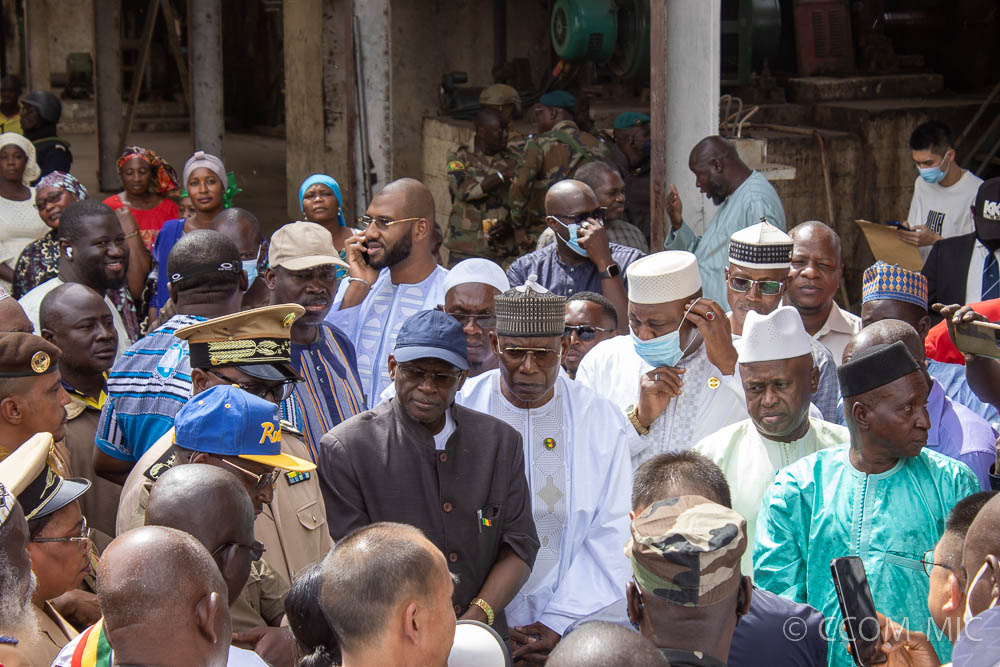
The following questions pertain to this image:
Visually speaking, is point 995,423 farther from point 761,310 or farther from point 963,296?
point 963,296

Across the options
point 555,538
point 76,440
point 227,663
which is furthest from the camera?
point 76,440

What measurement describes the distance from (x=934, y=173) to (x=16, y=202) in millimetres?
6215

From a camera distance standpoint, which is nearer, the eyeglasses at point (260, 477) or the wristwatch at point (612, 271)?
the eyeglasses at point (260, 477)

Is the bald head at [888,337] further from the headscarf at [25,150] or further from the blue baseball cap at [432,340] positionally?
the headscarf at [25,150]

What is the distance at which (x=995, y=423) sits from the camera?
460 cm

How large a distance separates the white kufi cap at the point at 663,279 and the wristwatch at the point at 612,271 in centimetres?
132

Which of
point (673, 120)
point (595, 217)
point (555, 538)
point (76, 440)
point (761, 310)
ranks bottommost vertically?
point (555, 538)

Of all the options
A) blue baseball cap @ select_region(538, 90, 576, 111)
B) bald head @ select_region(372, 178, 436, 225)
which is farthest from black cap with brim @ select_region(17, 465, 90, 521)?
blue baseball cap @ select_region(538, 90, 576, 111)

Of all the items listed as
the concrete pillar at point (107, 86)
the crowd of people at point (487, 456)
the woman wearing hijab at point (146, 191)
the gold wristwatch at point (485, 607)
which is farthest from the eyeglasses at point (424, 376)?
the concrete pillar at point (107, 86)

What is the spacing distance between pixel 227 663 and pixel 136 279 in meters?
4.69

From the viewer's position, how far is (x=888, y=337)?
424 cm

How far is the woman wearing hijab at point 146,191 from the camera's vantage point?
298 inches

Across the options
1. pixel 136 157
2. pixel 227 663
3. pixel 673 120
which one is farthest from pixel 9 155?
pixel 227 663

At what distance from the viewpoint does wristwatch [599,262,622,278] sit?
5.98m
